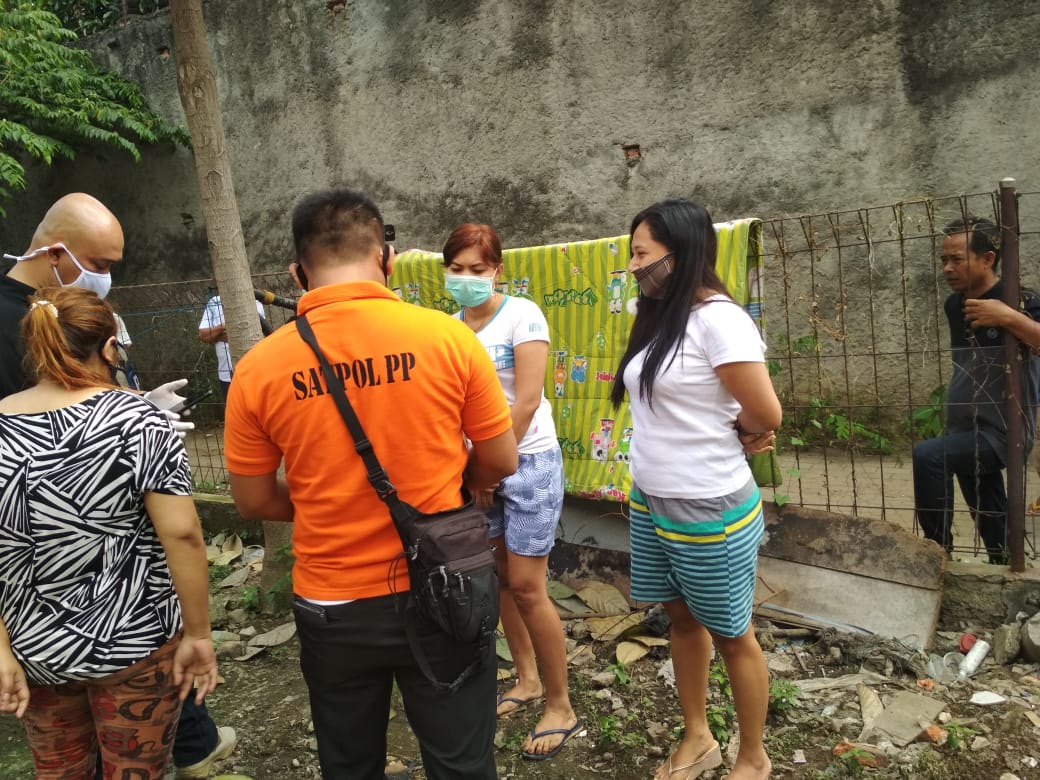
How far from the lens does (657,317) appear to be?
7.15 ft

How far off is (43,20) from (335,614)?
8440 mm

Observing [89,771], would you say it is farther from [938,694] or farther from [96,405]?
[938,694]

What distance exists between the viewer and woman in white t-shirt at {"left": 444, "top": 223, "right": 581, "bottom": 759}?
102 inches

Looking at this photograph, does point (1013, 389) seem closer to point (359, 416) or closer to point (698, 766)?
point (698, 766)

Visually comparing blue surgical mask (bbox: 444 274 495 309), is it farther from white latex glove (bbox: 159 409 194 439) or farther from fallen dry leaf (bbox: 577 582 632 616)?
fallen dry leaf (bbox: 577 582 632 616)

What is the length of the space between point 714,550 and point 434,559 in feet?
3.01

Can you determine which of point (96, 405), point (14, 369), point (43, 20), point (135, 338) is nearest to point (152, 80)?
point (43, 20)

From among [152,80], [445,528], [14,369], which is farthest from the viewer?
[152,80]

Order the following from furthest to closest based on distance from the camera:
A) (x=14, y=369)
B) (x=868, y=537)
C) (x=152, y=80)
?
(x=152, y=80) → (x=868, y=537) → (x=14, y=369)

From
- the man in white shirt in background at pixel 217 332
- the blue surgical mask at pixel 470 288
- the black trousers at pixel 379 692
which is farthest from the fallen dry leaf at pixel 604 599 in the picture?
the man in white shirt in background at pixel 217 332

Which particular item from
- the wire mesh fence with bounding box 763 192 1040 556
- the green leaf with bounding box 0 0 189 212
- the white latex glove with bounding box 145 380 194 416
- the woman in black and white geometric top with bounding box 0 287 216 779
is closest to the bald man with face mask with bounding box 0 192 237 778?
the white latex glove with bounding box 145 380 194 416

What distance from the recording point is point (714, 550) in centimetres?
211

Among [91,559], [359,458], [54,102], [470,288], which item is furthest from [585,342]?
[54,102]

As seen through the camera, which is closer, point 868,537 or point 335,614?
point 335,614
